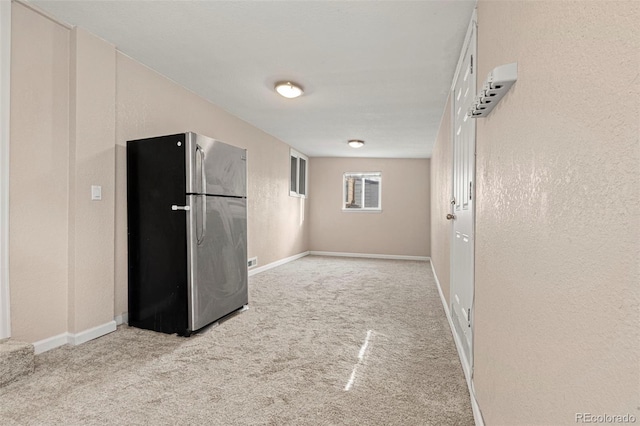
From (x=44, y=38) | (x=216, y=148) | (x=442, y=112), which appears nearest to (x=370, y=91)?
(x=442, y=112)

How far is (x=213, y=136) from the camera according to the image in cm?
428

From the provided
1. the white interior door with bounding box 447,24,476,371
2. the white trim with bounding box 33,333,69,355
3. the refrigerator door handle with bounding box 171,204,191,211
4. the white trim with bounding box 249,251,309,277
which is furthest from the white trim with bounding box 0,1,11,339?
the white trim with bounding box 249,251,309,277

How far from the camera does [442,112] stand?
4340 mm

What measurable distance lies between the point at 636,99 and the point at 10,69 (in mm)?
3049

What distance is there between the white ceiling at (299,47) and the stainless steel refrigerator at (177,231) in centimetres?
76

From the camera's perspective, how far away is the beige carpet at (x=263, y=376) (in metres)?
1.67

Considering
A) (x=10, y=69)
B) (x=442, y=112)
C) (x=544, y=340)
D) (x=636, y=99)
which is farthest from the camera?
(x=442, y=112)

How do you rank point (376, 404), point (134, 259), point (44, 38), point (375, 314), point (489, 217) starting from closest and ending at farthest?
point (489, 217) → point (376, 404) → point (44, 38) → point (134, 259) → point (375, 314)

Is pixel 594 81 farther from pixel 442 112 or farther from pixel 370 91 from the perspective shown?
pixel 442 112

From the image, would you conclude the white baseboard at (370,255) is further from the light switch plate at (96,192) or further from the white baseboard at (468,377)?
the light switch plate at (96,192)

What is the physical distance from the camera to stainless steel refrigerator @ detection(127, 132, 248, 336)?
8.87ft

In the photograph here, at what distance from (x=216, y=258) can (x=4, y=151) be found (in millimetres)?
1570

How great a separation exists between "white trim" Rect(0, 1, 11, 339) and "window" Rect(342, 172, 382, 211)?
6.48 m

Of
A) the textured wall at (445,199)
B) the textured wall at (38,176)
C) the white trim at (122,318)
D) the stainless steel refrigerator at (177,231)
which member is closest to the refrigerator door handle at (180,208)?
the stainless steel refrigerator at (177,231)
